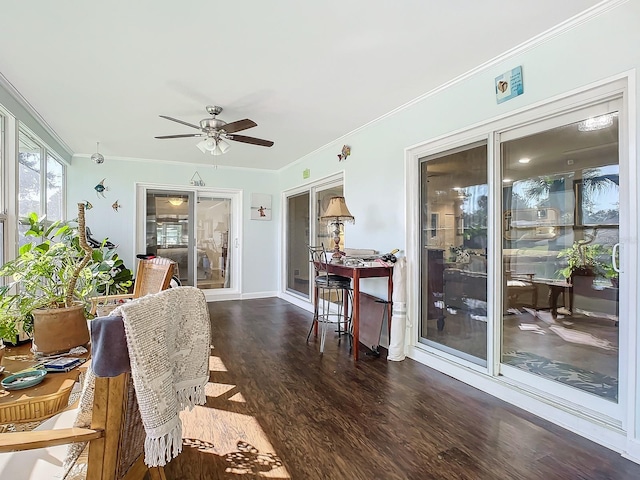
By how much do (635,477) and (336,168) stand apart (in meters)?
3.85

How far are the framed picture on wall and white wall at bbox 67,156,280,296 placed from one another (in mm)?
79

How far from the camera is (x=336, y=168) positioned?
4.60 metres

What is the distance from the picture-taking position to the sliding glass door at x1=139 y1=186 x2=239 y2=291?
19.2 ft

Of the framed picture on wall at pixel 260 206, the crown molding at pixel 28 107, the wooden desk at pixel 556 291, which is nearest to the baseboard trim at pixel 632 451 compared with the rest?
the wooden desk at pixel 556 291

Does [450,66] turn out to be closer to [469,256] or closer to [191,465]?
[469,256]

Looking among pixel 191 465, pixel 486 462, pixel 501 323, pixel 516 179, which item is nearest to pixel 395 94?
pixel 516 179

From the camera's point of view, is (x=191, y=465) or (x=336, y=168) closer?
(x=191, y=465)

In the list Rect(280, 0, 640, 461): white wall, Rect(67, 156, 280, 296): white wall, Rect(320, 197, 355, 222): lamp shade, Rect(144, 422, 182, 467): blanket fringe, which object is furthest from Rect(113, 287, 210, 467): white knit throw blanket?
Rect(67, 156, 280, 296): white wall

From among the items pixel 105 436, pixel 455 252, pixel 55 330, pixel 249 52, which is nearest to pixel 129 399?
pixel 105 436

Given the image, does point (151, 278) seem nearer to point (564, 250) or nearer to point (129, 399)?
A: point (129, 399)

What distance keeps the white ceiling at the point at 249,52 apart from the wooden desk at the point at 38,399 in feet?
6.22

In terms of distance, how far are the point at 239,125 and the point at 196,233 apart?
3532mm

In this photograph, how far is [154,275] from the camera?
2113 millimetres

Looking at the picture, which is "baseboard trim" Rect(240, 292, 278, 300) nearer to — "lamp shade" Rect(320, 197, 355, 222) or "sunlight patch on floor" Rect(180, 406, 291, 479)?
"lamp shade" Rect(320, 197, 355, 222)
